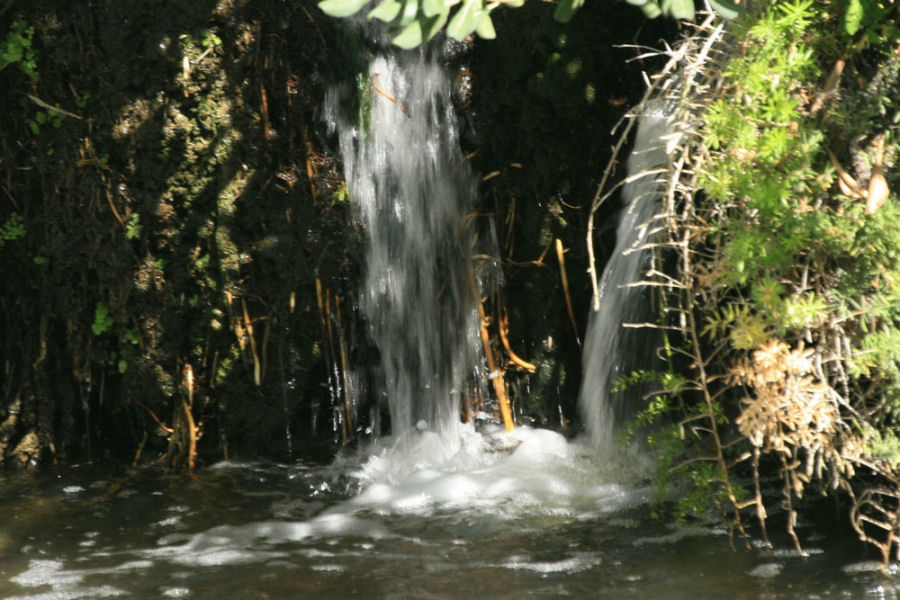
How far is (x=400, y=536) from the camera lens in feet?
11.2

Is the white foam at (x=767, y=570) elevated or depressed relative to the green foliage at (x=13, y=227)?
depressed

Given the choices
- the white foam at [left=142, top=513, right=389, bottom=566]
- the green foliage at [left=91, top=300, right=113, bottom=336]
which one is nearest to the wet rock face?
the green foliage at [left=91, top=300, right=113, bottom=336]

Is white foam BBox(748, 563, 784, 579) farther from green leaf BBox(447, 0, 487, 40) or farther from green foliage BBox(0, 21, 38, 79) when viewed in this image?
green foliage BBox(0, 21, 38, 79)

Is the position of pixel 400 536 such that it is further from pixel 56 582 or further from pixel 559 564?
pixel 56 582

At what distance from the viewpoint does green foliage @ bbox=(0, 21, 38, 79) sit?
4.33 metres

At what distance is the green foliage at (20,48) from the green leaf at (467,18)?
2.87 metres

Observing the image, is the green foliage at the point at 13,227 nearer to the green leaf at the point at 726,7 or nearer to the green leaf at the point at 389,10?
the green leaf at the point at 389,10

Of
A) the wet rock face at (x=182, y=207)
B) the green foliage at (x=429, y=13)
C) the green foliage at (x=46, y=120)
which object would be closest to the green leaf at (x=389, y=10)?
the green foliage at (x=429, y=13)

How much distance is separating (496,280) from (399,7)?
8.02 ft

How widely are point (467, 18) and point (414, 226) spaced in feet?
7.84

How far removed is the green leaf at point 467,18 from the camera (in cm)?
211

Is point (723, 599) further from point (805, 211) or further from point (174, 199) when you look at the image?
point (174, 199)

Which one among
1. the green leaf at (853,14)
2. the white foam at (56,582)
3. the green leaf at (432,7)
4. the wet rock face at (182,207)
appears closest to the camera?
the green leaf at (432,7)

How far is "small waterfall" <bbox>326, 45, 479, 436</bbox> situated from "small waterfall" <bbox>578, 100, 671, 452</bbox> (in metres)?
0.57
